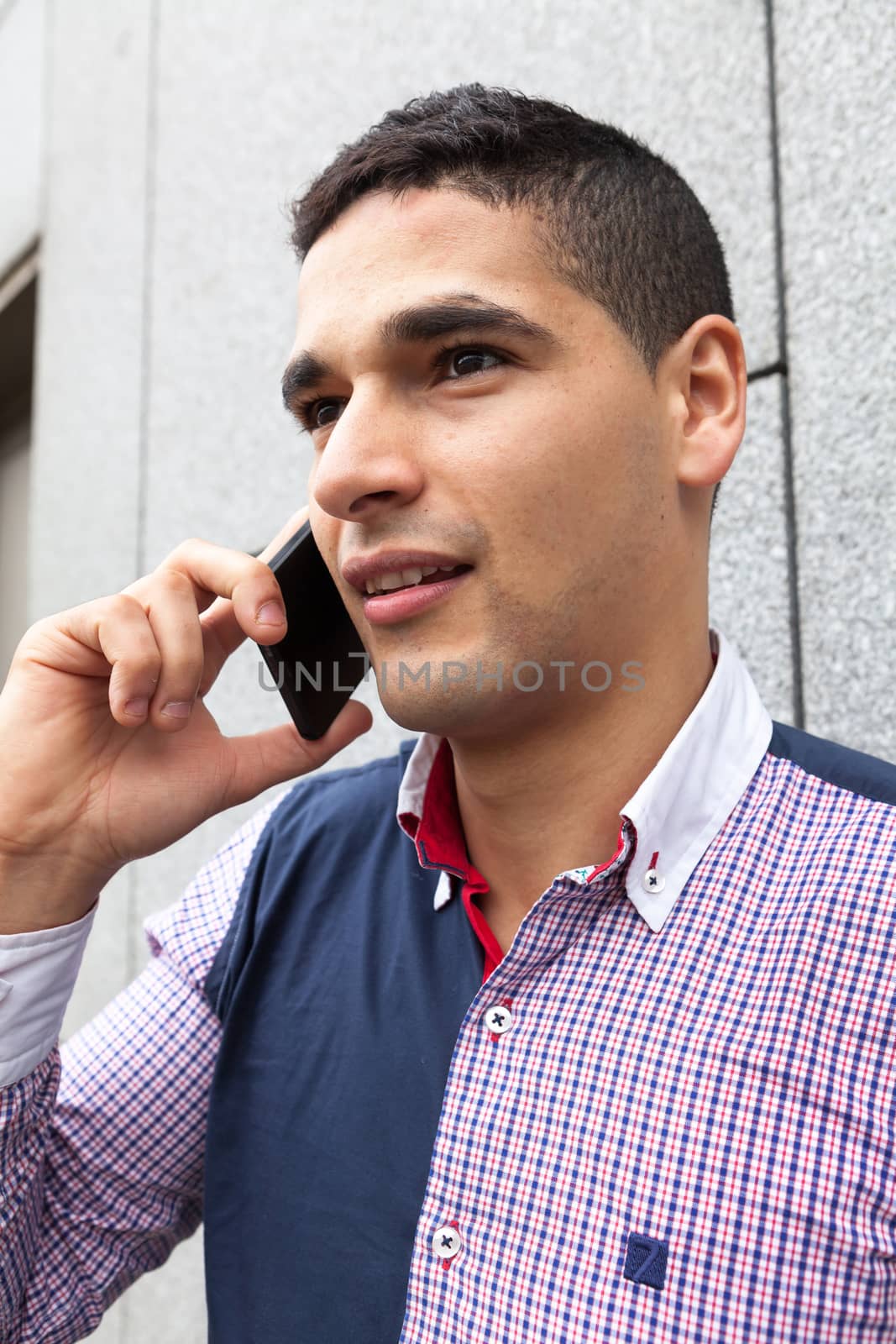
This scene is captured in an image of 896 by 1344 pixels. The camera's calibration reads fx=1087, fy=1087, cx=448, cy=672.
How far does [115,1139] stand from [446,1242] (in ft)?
2.00

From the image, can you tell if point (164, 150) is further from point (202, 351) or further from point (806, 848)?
point (806, 848)

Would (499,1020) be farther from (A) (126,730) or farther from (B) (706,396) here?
(B) (706,396)

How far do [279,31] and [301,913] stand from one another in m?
2.56

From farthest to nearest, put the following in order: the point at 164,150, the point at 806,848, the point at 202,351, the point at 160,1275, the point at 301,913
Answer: the point at 164,150, the point at 202,351, the point at 160,1275, the point at 301,913, the point at 806,848

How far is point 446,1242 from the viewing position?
47.5 inches

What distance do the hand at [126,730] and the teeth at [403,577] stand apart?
16 centimetres

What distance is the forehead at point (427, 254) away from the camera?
4.26ft

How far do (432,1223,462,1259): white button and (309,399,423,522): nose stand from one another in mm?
817

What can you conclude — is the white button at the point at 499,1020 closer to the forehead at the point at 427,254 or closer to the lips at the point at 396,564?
the lips at the point at 396,564

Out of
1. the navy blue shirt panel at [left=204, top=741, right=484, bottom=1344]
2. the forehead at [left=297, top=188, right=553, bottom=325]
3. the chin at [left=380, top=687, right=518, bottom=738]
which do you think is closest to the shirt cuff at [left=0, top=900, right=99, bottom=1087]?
the navy blue shirt panel at [left=204, top=741, right=484, bottom=1344]

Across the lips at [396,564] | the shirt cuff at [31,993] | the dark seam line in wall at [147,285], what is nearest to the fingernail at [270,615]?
the lips at [396,564]

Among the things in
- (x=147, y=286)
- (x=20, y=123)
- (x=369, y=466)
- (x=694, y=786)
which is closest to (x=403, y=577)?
(x=369, y=466)

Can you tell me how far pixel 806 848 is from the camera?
1222 mm

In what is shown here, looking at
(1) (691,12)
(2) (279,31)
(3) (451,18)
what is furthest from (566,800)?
(2) (279,31)
